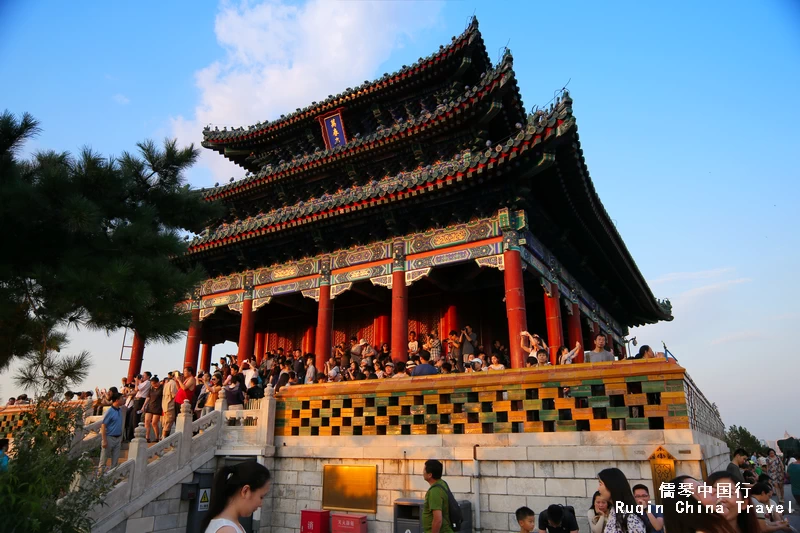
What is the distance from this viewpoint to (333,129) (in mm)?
18688

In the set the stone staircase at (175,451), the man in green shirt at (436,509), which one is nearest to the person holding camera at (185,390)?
the stone staircase at (175,451)

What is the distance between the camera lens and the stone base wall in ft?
21.4

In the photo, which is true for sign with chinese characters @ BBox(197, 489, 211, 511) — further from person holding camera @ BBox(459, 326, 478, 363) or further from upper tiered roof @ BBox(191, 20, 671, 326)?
person holding camera @ BBox(459, 326, 478, 363)

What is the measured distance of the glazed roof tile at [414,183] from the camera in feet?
36.6

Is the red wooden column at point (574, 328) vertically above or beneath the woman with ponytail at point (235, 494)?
above

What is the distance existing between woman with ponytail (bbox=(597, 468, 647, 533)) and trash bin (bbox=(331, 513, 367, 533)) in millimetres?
4463

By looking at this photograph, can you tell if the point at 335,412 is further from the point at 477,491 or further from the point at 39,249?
the point at 39,249

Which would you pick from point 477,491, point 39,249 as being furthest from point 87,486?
point 477,491

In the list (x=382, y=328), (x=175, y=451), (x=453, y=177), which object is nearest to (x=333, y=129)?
(x=382, y=328)

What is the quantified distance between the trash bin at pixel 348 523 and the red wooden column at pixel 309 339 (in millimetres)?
11583

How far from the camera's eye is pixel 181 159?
25.2 ft

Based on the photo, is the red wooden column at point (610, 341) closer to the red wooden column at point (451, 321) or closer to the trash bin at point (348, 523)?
the red wooden column at point (451, 321)

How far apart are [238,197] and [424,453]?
1358 centimetres

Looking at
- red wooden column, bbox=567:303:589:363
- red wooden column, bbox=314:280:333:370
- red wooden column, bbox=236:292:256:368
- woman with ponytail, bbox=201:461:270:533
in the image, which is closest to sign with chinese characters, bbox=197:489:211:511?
red wooden column, bbox=314:280:333:370
